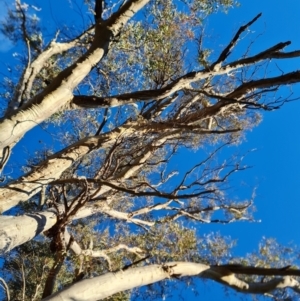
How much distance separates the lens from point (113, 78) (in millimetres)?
8102

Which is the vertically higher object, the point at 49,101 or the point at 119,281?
the point at 49,101

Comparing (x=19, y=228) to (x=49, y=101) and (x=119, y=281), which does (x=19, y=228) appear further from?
(x=49, y=101)

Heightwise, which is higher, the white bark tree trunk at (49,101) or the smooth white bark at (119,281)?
the white bark tree trunk at (49,101)

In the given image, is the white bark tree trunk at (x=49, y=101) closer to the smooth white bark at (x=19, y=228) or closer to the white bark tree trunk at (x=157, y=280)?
the smooth white bark at (x=19, y=228)

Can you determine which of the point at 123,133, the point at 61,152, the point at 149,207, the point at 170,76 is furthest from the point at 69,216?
the point at 170,76

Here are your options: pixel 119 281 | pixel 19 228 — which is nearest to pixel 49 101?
pixel 19 228

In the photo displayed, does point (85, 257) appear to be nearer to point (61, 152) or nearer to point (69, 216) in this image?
point (69, 216)

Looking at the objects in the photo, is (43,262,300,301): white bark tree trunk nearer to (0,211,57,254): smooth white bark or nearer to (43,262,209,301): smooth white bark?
(43,262,209,301): smooth white bark

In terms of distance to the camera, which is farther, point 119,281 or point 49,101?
point 119,281

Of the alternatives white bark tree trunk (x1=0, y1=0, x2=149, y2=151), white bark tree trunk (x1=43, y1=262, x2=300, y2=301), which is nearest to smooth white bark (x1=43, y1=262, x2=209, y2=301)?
white bark tree trunk (x1=43, y1=262, x2=300, y2=301)

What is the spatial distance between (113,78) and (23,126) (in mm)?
4879

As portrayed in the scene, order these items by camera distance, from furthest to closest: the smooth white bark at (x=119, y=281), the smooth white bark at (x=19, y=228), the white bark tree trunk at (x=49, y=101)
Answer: the smooth white bark at (x=19, y=228), the smooth white bark at (x=119, y=281), the white bark tree trunk at (x=49, y=101)

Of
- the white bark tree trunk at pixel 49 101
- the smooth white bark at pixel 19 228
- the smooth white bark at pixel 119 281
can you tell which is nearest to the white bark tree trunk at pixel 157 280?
the smooth white bark at pixel 119 281

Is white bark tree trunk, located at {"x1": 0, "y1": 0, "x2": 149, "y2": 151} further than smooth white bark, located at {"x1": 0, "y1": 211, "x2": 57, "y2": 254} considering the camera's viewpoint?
No
